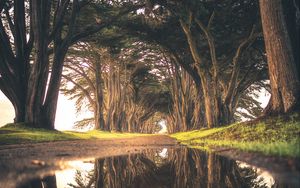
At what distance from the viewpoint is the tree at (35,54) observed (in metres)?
19.3

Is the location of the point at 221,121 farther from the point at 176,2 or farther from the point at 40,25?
the point at 40,25

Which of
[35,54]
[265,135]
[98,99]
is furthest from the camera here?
[98,99]

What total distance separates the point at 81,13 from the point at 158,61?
1372 cm

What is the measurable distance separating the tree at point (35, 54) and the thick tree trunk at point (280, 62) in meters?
11.7

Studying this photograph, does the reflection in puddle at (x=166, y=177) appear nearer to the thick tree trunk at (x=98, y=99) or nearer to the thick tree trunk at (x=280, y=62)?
the thick tree trunk at (x=280, y=62)

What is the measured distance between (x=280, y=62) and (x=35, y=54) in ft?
45.1

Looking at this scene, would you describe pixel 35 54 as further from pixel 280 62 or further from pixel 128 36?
pixel 280 62

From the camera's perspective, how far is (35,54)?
19.4 m

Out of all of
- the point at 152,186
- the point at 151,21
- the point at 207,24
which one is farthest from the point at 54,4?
the point at 152,186

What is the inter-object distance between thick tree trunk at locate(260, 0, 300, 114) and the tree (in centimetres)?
1168

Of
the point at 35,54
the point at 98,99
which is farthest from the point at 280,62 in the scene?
the point at 98,99

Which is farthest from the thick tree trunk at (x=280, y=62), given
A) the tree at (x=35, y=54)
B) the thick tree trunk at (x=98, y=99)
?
the thick tree trunk at (x=98, y=99)

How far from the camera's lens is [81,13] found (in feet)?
75.3

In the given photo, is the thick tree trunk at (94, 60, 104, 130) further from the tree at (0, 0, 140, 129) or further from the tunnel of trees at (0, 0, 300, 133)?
the tree at (0, 0, 140, 129)
